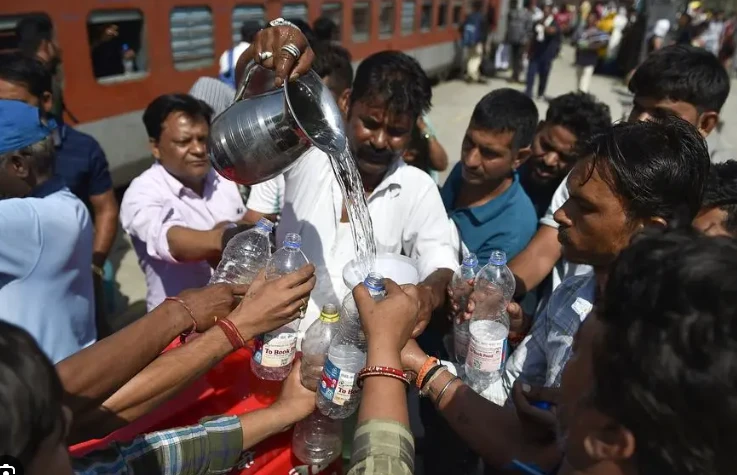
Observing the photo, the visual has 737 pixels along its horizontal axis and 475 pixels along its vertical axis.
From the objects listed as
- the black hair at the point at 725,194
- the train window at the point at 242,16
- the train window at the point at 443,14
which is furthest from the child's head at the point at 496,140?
the train window at the point at 443,14

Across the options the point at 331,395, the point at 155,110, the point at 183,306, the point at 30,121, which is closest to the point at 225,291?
the point at 183,306

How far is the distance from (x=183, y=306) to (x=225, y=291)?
0.16 metres

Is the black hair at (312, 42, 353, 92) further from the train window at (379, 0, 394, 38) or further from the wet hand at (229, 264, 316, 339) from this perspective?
the train window at (379, 0, 394, 38)

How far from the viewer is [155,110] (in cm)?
279

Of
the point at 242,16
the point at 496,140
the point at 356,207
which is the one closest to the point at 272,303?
the point at 356,207

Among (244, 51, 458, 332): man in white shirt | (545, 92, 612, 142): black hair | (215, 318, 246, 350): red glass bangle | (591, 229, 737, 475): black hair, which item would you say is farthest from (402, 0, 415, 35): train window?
(591, 229, 737, 475): black hair

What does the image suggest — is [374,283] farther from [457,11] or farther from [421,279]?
[457,11]

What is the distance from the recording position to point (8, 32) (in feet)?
14.5

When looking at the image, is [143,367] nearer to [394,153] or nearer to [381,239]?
[381,239]

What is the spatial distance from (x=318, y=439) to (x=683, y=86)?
218 cm

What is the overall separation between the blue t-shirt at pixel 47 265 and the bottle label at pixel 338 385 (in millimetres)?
931

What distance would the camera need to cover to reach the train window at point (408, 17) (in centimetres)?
1209

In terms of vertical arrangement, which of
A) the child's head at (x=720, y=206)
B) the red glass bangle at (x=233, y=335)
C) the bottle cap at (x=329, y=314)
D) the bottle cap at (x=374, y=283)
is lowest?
the red glass bangle at (x=233, y=335)

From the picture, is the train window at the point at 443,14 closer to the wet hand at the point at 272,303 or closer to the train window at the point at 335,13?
the train window at the point at 335,13
